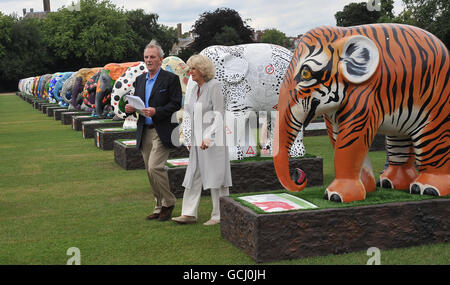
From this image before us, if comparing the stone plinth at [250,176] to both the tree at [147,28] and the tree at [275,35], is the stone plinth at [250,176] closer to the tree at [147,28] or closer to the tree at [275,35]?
the tree at [147,28]

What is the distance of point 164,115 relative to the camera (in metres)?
6.26

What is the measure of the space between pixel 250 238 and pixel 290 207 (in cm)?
44

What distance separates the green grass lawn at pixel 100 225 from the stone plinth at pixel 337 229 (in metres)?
0.09

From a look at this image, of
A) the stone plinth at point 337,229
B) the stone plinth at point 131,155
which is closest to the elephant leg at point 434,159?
the stone plinth at point 337,229

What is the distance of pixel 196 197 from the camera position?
20.6ft

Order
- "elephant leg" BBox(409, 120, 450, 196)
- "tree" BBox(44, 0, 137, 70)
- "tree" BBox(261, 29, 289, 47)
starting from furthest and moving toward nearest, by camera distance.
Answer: "tree" BBox(261, 29, 289, 47) < "tree" BBox(44, 0, 137, 70) < "elephant leg" BBox(409, 120, 450, 196)

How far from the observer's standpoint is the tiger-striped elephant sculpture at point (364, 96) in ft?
16.8

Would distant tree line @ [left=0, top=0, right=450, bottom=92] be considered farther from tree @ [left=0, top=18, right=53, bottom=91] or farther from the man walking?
the man walking

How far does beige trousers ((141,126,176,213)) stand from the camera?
629 cm

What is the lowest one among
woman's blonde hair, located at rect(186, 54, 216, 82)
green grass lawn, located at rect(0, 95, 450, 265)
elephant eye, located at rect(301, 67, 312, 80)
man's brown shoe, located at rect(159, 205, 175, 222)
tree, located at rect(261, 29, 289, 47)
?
green grass lawn, located at rect(0, 95, 450, 265)

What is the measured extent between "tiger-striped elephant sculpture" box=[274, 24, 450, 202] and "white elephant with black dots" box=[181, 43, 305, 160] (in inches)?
117

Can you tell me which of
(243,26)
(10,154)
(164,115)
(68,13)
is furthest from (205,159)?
(68,13)

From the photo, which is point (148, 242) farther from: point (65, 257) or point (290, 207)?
point (290, 207)

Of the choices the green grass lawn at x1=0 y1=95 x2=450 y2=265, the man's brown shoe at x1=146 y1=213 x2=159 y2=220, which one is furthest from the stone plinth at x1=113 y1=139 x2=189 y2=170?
the man's brown shoe at x1=146 y1=213 x2=159 y2=220
